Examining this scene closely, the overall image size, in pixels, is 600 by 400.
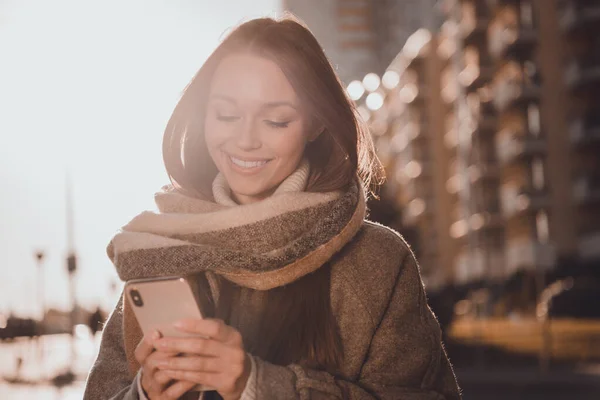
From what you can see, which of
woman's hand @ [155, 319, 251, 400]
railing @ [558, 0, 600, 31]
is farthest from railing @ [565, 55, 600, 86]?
woman's hand @ [155, 319, 251, 400]

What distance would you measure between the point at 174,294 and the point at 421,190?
227 feet

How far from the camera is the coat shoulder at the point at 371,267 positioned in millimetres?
2576

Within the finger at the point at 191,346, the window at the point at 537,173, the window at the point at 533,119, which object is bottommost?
the window at the point at 537,173

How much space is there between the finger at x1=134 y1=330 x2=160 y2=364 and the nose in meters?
0.62

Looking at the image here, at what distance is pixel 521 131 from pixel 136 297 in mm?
47237

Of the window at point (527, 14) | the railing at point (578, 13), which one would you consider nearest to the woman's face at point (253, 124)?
the railing at point (578, 13)

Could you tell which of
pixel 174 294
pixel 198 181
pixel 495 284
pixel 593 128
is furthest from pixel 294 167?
pixel 495 284

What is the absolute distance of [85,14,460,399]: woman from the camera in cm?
244

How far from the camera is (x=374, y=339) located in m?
2.54

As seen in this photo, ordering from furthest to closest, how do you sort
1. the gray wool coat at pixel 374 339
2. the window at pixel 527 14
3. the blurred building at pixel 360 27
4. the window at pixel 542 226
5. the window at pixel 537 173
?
the blurred building at pixel 360 27, the window at pixel 527 14, the window at pixel 537 173, the window at pixel 542 226, the gray wool coat at pixel 374 339

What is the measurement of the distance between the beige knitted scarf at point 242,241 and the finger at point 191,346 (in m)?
0.29

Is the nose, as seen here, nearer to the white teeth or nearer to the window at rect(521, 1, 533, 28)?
the white teeth

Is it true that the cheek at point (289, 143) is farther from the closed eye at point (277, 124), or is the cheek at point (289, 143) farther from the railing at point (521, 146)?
the railing at point (521, 146)

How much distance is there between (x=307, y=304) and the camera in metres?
2.52
